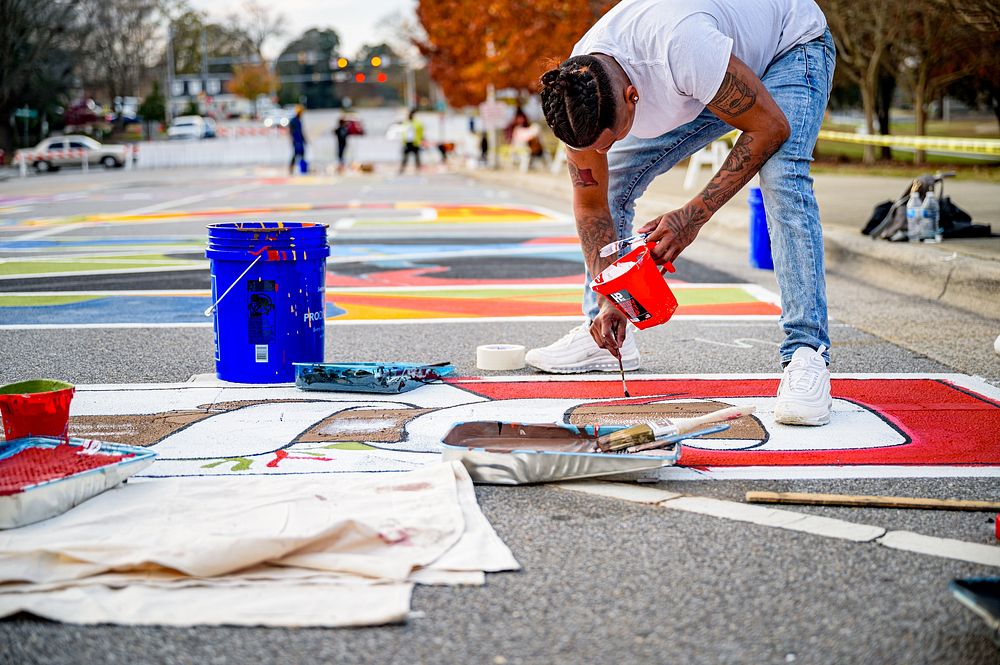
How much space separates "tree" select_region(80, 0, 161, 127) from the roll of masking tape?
65.6 metres

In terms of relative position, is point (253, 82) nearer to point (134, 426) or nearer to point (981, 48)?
point (981, 48)

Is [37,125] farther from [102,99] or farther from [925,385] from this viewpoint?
[925,385]

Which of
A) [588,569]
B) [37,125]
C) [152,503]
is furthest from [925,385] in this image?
[37,125]

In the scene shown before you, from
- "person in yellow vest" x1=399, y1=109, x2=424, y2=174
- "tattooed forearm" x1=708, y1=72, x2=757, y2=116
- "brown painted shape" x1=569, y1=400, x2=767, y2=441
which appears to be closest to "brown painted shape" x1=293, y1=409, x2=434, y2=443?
"brown painted shape" x1=569, y1=400, x2=767, y2=441

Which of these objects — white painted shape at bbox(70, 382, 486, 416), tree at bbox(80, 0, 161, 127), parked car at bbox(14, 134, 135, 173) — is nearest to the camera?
white painted shape at bbox(70, 382, 486, 416)

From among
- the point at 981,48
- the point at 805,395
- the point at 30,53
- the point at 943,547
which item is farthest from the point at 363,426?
the point at 30,53

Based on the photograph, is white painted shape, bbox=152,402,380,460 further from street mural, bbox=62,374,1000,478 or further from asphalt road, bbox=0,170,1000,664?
asphalt road, bbox=0,170,1000,664

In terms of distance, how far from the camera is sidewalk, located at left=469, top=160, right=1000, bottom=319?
7.19 meters

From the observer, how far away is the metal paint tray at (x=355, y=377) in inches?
188

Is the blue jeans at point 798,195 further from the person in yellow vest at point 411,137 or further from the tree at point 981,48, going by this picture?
the person in yellow vest at point 411,137

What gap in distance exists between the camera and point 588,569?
9.10 feet

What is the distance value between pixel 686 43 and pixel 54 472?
246 centimetres

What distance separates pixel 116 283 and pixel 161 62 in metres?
96.6

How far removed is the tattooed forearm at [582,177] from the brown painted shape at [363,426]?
115cm
